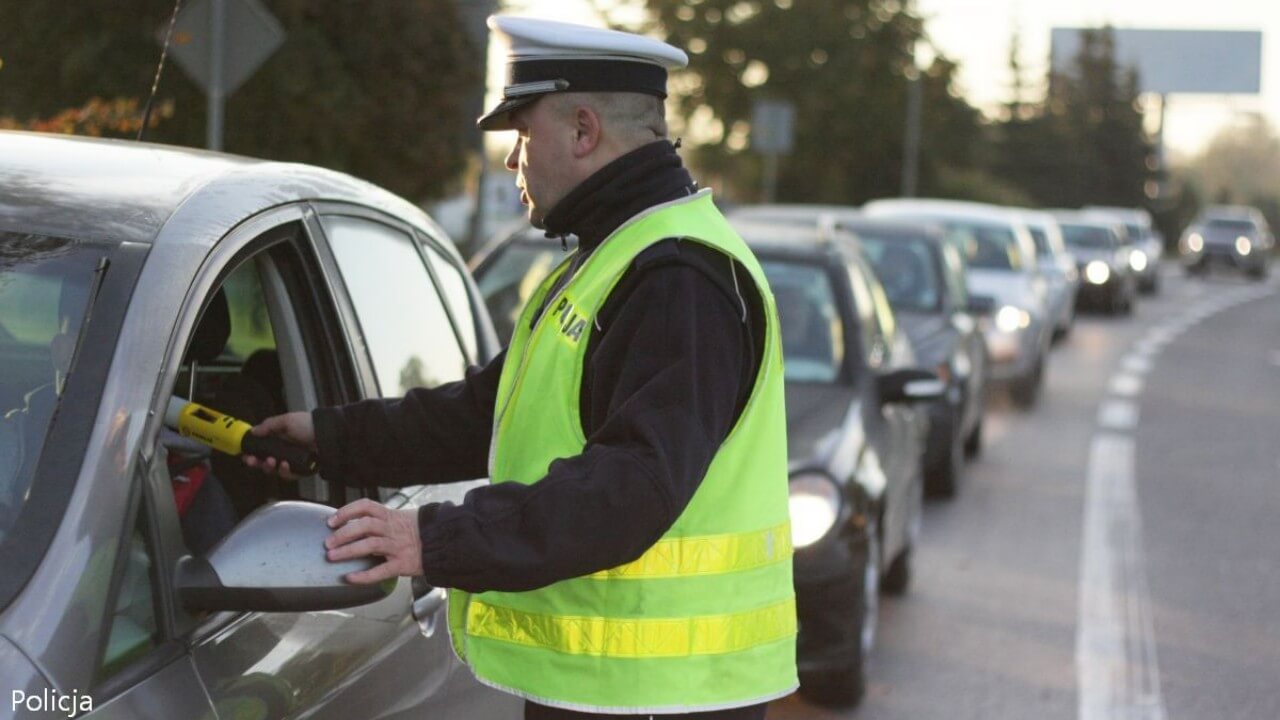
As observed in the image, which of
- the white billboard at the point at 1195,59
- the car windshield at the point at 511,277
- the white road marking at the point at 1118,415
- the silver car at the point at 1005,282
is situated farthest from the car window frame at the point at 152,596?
the white billboard at the point at 1195,59

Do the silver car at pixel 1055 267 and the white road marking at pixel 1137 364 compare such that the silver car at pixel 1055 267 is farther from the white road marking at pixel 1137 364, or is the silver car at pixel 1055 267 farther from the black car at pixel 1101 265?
the black car at pixel 1101 265

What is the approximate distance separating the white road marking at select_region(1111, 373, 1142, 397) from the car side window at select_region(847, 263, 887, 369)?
1140cm

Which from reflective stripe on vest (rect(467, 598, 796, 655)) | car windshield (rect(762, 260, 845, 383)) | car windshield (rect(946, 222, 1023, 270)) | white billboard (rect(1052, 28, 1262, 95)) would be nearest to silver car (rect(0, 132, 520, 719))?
reflective stripe on vest (rect(467, 598, 796, 655))

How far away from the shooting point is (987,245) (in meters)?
18.3

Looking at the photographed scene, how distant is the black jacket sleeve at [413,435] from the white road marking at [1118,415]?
13.5 meters

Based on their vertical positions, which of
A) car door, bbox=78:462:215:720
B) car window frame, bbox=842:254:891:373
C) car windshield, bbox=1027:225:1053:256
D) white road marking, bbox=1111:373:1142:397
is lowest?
white road marking, bbox=1111:373:1142:397

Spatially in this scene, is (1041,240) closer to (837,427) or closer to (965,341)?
(965,341)

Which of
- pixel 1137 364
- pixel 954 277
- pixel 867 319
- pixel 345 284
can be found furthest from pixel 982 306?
pixel 1137 364

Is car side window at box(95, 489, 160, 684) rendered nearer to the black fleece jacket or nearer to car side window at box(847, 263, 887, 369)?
the black fleece jacket

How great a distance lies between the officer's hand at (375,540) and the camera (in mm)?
2512

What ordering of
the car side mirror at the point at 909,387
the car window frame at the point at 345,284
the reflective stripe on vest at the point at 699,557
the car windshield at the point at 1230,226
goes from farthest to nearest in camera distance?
the car windshield at the point at 1230,226, the car side mirror at the point at 909,387, the car window frame at the point at 345,284, the reflective stripe on vest at the point at 699,557

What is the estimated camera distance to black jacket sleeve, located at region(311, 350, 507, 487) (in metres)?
3.29

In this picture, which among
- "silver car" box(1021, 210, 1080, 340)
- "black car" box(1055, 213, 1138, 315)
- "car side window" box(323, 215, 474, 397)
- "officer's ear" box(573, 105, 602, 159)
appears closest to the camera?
"officer's ear" box(573, 105, 602, 159)

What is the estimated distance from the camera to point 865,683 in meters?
6.83
